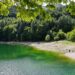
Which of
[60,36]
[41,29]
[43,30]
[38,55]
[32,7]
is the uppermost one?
[32,7]

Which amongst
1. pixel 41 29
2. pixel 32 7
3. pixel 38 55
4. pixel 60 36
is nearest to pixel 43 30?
pixel 41 29

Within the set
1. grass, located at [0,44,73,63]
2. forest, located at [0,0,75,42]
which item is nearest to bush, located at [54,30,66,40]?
forest, located at [0,0,75,42]

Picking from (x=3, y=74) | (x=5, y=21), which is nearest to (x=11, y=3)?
(x=3, y=74)

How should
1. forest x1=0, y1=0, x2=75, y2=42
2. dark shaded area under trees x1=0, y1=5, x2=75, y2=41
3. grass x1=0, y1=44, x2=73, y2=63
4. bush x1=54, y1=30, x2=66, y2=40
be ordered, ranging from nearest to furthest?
grass x1=0, y1=44, x2=73, y2=63 → bush x1=54, y1=30, x2=66, y2=40 → forest x1=0, y1=0, x2=75, y2=42 → dark shaded area under trees x1=0, y1=5, x2=75, y2=41

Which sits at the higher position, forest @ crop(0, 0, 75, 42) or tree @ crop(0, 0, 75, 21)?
tree @ crop(0, 0, 75, 21)

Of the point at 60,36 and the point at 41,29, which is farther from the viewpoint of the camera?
the point at 41,29

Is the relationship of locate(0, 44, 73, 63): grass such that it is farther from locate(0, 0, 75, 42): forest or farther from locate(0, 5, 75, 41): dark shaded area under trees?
locate(0, 5, 75, 41): dark shaded area under trees

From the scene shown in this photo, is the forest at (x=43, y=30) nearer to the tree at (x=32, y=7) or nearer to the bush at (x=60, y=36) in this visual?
the bush at (x=60, y=36)

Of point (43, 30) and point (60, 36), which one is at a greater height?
point (43, 30)

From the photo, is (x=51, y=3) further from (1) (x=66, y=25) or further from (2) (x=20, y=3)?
(1) (x=66, y=25)

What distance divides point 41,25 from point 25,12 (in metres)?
91.4

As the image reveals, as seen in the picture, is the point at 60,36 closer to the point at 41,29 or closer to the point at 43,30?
the point at 43,30

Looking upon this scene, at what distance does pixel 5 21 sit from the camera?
121 meters

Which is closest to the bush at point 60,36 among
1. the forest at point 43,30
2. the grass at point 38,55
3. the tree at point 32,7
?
the forest at point 43,30
